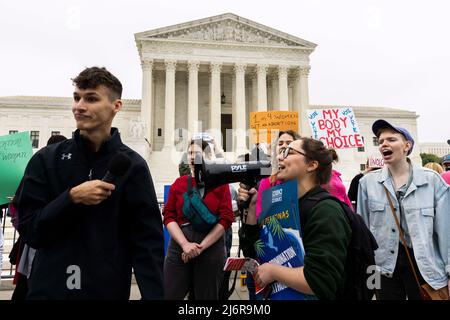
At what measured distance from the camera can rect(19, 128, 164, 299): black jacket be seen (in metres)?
2.00

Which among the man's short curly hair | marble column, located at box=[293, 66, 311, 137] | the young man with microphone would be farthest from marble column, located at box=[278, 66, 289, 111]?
the young man with microphone

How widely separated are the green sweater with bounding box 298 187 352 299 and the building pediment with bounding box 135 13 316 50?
1541 inches

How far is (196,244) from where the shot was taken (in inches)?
146

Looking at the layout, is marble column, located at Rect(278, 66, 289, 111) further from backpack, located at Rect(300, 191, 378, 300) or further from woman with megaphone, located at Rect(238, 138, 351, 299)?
backpack, located at Rect(300, 191, 378, 300)

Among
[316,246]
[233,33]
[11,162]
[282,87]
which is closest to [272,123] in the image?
[11,162]

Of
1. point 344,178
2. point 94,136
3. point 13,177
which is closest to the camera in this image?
point 94,136

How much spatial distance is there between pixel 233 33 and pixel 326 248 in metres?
40.9

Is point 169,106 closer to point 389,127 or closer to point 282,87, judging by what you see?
point 282,87

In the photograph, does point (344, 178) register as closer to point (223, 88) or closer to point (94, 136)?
point (223, 88)
